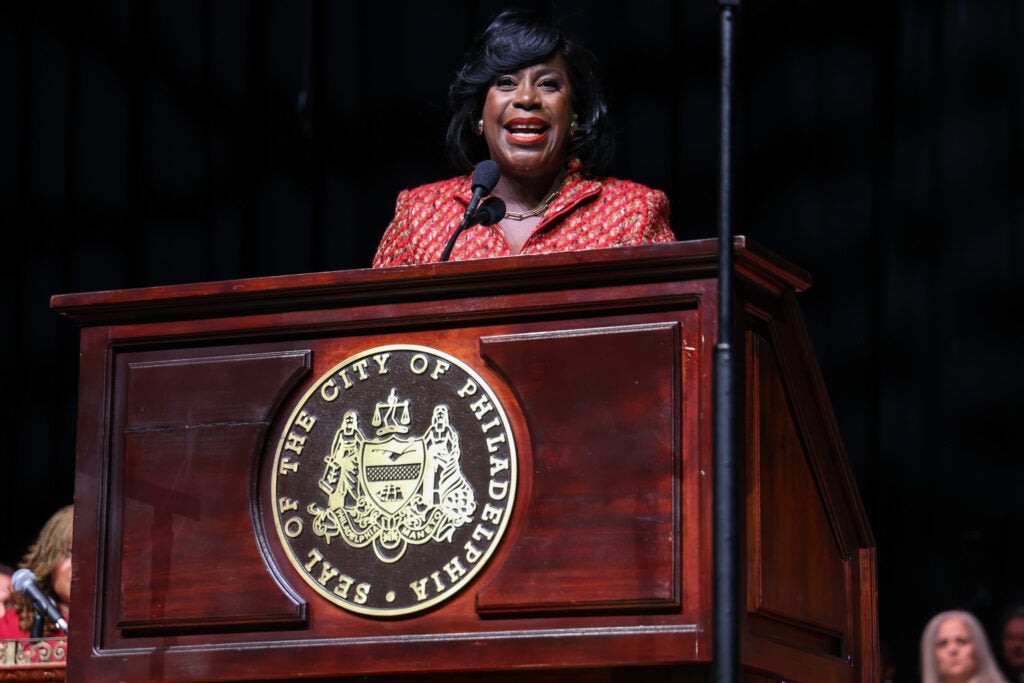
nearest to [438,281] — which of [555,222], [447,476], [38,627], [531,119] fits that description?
[447,476]

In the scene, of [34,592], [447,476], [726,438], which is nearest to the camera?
[726,438]

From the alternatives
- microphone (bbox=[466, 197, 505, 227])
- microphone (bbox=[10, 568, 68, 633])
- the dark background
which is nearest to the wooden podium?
microphone (bbox=[466, 197, 505, 227])

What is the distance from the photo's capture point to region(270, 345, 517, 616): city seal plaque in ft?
6.85

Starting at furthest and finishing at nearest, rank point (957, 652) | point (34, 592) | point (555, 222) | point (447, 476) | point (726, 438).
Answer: point (957, 652), point (34, 592), point (555, 222), point (447, 476), point (726, 438)

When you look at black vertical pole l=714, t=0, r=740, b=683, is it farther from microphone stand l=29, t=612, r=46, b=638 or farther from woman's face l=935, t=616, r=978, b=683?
woman's face l=935, t=616, r=978, b=683

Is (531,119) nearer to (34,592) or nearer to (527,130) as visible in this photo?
(527,130)

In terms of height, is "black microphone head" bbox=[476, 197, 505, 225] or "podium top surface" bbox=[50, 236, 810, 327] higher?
"black microphone head" bbox=[476, 197, 505, 225]

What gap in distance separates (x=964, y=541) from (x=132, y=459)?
2739 millimetres

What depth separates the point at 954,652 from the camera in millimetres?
4293

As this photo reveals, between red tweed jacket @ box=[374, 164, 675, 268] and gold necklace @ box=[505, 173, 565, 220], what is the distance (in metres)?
0.02

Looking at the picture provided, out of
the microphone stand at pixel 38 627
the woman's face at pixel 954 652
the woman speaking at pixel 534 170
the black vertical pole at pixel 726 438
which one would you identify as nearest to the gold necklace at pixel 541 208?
the woman speaking at pixel 534 170

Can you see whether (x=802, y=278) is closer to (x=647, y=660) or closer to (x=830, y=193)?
(x=647, y=660)

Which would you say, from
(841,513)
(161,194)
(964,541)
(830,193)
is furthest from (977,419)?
(161,194)

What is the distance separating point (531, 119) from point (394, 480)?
3.50 feet
